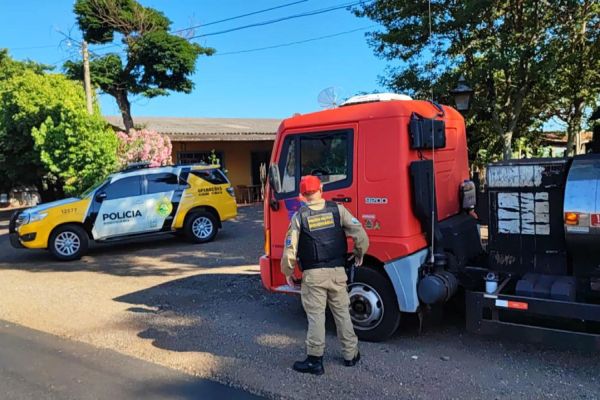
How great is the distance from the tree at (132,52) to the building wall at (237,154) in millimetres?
3373

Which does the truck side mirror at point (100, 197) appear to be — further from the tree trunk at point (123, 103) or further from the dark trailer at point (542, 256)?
the tree trunk at point (123, 103)

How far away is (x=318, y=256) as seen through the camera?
434 centimetres

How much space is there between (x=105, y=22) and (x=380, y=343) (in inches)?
725

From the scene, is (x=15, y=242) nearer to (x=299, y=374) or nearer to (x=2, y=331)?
(x=2, y=331)

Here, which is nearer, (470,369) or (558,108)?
(470,369)

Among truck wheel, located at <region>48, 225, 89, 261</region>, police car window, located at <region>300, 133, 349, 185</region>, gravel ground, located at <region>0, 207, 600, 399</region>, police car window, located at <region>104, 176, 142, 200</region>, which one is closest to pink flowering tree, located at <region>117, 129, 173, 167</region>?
police car window, located at <region>104, 176, 142, 200</region>

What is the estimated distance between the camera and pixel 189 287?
316 inches

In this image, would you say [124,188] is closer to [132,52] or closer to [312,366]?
A: [312,366]

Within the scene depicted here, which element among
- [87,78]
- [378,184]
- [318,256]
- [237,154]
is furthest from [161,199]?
[237,154]

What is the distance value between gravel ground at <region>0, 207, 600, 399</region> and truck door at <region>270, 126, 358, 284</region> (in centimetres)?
102

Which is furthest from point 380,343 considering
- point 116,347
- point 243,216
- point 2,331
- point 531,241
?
point 243,216

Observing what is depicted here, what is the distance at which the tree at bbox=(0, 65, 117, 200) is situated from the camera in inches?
591

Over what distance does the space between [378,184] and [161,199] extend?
7970mm

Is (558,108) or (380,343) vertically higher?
(558,108)
